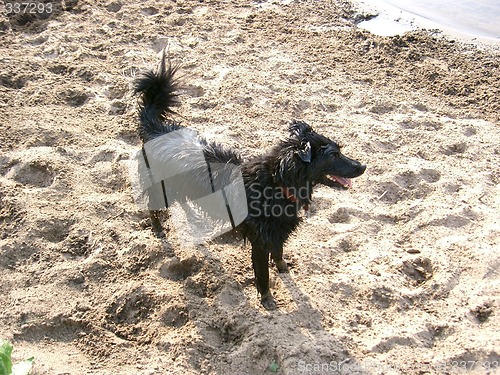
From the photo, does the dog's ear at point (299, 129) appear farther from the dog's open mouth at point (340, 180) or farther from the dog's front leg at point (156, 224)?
the dog's front leg at point (156, 224)

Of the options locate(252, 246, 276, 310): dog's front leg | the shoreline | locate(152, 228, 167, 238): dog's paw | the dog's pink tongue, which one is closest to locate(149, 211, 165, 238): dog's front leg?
locate(152, 228, 167, 238): dog's paw

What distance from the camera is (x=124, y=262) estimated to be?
4.09 metres

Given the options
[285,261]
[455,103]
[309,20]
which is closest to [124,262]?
[285,261]

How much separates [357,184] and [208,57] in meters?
2.68

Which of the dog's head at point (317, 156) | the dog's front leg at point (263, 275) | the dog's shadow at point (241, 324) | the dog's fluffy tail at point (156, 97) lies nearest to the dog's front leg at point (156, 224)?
the dog's shadow at point (241, 324)

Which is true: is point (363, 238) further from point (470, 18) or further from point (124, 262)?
point (470, 18)

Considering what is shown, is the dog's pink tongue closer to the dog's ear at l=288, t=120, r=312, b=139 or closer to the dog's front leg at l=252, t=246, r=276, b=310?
the dog's ear at l=288, t=120, r=312, b=139

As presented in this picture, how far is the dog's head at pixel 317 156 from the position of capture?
3.45 metres

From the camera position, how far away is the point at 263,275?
12.4ft

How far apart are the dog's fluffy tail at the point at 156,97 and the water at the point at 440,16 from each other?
3988 millimetres

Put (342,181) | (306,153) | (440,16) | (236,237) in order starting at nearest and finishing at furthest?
(306,153), (342,181), (236,237), (440,16)

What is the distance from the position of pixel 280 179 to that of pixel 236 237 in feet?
3.20

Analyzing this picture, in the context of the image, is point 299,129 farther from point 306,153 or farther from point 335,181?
point 335,181

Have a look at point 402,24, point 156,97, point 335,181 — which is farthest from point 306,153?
point 402,24
